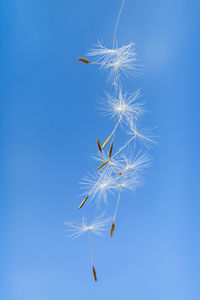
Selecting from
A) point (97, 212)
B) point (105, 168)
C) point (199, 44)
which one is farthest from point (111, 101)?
point (199, 44)

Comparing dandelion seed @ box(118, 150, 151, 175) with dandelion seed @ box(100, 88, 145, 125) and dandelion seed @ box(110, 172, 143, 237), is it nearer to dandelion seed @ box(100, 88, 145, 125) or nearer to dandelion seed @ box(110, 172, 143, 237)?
dandelion seed @ box(110, 172, 143, 237)

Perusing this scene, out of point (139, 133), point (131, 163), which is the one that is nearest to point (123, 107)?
point (139, 133)

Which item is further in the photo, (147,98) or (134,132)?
(147,98)

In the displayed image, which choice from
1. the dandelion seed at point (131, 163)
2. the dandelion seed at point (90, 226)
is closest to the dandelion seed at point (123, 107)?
the dandelion seed at point (131, 163)

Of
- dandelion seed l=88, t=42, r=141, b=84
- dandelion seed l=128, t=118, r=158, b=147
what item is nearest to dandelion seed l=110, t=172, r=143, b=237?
dandelion seed l=128, t=118, r=158, b=147

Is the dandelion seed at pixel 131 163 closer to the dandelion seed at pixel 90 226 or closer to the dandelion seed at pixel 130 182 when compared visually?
the dandelion seed at pixel 130 182

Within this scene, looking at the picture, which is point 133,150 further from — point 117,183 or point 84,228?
point 84,228

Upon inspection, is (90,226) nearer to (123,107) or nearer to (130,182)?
(130,182)

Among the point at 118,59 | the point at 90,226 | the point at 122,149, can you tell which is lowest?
the point at 90,226

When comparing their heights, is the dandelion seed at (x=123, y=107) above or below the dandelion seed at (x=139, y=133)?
above

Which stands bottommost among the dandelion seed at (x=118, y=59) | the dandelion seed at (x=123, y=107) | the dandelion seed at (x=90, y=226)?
the dandelion seed at (x=90, y=226)

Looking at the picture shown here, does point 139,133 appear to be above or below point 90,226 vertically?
above
